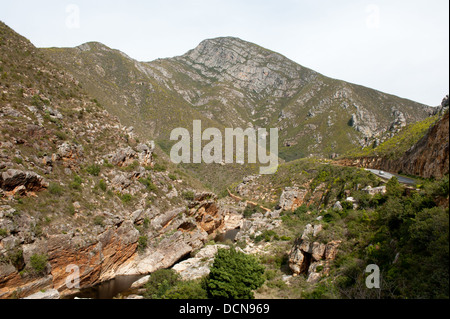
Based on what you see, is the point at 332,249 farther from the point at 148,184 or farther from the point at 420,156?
the point at 148,184

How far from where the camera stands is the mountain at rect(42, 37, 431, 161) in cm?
8581

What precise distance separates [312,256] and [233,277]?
19.8 ft

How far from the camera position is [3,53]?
29891 millimetres

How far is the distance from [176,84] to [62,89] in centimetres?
11666

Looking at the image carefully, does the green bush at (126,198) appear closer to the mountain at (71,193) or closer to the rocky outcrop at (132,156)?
the mountain at (71,193)

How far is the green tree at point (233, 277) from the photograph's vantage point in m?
13.8

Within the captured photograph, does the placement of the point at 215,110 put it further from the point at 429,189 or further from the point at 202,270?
the point at 429,189

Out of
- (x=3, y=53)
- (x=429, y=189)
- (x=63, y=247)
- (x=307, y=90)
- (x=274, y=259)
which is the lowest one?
(x=274, y=259)

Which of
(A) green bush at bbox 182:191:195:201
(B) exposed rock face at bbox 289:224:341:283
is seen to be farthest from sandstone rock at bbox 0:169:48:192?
(B) exposed rock face at bbox 289:224:341:283

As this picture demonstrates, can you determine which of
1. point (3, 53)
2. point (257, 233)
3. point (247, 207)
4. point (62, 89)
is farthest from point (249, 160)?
point (3, 53)

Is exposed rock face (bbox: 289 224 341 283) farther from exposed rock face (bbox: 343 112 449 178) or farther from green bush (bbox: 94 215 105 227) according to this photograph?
green bush (bbox: 94 215 105 227)

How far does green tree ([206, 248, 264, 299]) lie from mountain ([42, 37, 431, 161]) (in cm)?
4592

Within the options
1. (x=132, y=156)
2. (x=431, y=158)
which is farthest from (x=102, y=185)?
(x=431, y=158)

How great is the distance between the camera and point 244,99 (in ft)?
527
